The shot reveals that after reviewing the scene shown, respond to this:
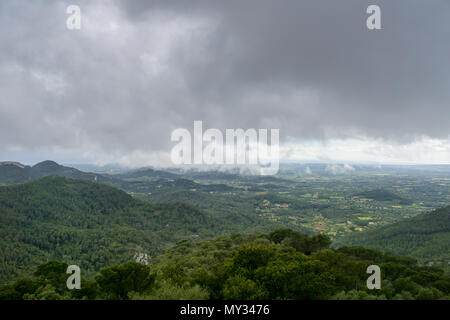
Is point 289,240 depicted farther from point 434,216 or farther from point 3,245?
point 434,216

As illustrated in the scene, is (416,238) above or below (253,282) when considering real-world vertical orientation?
below

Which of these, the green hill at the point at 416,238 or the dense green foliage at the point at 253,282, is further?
the green hill at the point at 416,238

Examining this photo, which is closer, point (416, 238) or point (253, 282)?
point (253, 282)

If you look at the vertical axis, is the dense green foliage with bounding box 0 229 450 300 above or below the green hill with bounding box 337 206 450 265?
above

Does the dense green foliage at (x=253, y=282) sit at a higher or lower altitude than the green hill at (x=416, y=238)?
higher

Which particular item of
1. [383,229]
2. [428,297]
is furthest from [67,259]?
[383,229]

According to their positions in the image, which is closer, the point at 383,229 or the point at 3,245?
the point at 3,245
